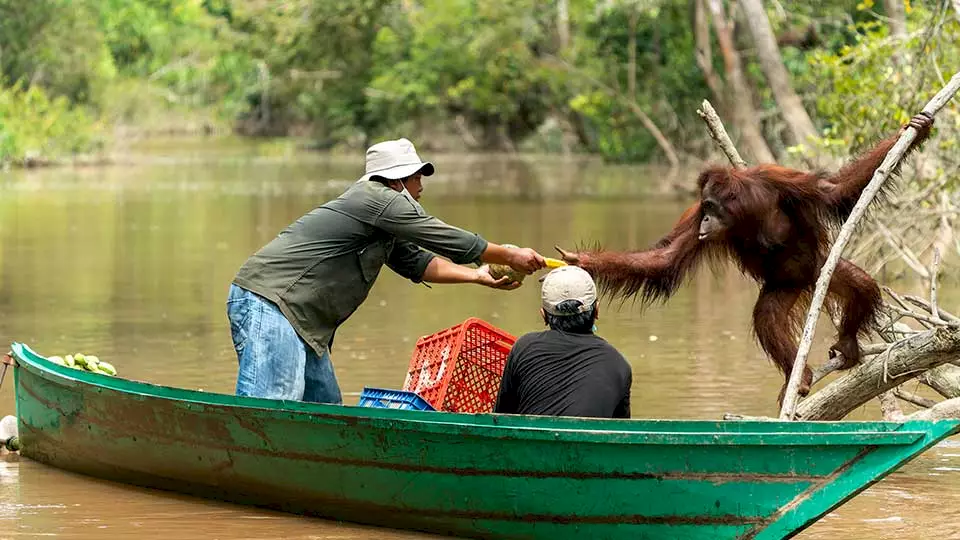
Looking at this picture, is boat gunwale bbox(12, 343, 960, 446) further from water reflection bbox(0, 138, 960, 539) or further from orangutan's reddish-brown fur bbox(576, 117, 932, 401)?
orangutan's reddish-brown fur bbox(576, 117, 932, 401)

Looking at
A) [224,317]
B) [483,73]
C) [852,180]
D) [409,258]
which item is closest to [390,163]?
[409,258]

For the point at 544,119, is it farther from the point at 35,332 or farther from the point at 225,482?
the point at 225,482

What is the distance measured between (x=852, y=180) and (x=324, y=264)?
98.7 inches

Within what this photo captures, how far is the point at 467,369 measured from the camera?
7.69 m

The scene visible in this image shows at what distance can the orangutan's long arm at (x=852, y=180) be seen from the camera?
7312mm

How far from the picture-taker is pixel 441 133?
55.8m

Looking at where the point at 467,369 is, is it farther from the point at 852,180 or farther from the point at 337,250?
the point at 852,180

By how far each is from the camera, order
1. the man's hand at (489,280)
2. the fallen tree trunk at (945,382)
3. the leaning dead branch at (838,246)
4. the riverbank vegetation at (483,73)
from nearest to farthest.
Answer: the leaning dead branch at (838,246) < the man's hand at (489,280) < the fallen tree trunk at (945,382) < the riverbank vegetation at (483,73)

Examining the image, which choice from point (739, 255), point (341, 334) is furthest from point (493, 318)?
point (739, 255)

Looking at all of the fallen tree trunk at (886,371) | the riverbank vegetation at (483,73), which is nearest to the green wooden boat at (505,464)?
the fallen tree trunk at (886,371)

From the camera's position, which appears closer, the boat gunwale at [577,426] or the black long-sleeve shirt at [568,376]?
the boat gunwale at [577,426]

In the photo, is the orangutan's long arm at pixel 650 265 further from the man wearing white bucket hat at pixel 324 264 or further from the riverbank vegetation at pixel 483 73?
the riverbank vegetation at pixel 483 73

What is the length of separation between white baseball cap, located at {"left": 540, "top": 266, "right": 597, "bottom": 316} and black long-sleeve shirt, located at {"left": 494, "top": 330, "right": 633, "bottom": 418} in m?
0.12

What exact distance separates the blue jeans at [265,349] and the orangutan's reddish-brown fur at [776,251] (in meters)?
1.43
